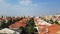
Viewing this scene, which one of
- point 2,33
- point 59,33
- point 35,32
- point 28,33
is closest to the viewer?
point 59,33

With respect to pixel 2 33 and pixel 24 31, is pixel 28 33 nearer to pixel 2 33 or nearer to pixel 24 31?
pixel 24 31

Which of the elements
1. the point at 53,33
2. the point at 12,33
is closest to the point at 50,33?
the point at 53,33

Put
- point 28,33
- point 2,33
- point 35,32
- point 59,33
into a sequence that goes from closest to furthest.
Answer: point 59,33, point 2,33, point 28,33, point 35,32

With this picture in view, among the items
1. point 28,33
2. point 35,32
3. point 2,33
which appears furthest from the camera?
point 35,32

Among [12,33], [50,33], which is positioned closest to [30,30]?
[12,33]

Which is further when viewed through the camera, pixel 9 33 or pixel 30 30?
pixel 30 30

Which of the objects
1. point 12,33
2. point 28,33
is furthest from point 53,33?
point 28,33

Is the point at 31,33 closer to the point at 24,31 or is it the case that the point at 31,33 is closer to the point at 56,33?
the point at 24,31

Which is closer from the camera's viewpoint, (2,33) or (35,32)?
(2,33)
